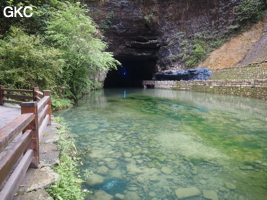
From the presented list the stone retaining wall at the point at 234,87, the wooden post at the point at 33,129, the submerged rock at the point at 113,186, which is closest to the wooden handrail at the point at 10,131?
the wooden post at the point at 33,129

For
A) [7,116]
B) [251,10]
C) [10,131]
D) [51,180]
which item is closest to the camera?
[10,131]

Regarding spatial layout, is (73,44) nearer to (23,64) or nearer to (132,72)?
(23,64)

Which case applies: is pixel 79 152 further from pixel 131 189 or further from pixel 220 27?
pixel 220 27

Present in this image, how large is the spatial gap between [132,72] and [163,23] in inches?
692

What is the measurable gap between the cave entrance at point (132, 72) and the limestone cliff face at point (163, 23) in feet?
17.1

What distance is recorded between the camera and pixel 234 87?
1438 cm

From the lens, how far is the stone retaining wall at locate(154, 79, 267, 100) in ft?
39.2

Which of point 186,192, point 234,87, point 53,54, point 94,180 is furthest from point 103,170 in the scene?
point 234,87

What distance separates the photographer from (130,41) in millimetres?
27422

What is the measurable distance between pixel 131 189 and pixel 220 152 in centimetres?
232

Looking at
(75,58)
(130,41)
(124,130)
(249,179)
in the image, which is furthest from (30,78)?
(130,41)

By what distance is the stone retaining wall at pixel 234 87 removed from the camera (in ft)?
39.2

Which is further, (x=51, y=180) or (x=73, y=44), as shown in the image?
(x=73, y=44)

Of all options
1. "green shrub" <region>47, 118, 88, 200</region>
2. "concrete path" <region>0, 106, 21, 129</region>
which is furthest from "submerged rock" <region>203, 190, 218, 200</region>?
"concrete path" <region>0, 106, 21, 129</region>
